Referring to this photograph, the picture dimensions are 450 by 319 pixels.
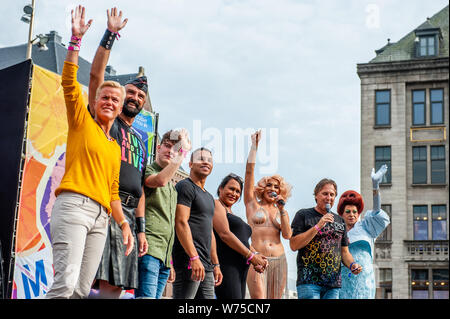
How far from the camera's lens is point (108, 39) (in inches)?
162

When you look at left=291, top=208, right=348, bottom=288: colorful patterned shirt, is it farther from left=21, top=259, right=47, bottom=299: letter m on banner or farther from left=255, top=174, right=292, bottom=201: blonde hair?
left=21, top=259, right=47, bottom=299: letter m on banner

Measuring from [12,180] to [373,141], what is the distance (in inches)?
916

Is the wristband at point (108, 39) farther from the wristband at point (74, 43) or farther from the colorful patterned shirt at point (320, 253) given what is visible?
the colorful patterned shirt at point (320, 253)

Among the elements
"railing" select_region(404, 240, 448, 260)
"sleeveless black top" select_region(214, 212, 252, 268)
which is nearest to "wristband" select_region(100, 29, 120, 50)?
"sleeveless black top" select_region(214, 212, 252, 268)

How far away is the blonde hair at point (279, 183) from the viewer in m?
6.31

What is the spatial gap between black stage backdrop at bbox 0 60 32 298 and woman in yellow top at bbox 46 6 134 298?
8.38 m

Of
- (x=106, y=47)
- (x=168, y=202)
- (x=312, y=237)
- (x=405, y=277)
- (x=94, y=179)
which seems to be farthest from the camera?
(x=405, y=277)

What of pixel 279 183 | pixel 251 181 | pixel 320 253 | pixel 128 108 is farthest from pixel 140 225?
pixel 279 183

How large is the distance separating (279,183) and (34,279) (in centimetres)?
736

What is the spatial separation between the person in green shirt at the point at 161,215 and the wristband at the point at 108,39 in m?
0.82
